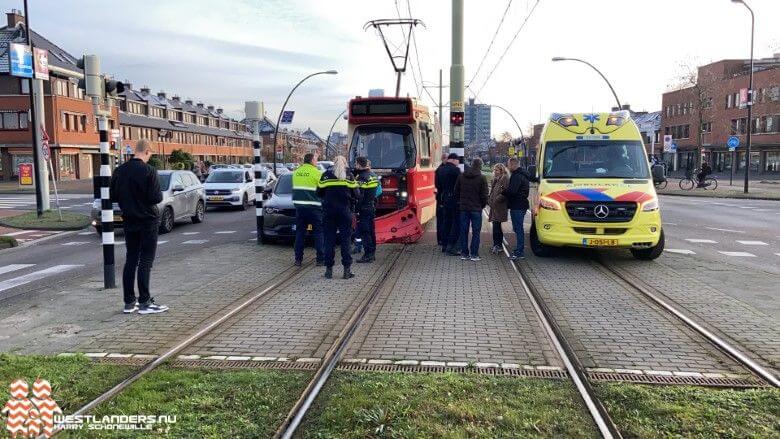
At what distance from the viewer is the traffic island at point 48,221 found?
17.8 metres

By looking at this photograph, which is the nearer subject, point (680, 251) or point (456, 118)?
point (680, 251)

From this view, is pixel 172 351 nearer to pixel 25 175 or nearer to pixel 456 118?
pixel 456 118

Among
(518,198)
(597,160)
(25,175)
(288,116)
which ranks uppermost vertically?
(288,116)

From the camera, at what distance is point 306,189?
10.0m

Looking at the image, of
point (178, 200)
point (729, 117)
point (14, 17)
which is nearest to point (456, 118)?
point (178, 200)

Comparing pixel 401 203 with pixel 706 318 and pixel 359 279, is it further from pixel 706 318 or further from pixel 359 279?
pixel 706 318

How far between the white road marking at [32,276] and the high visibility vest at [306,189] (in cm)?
455

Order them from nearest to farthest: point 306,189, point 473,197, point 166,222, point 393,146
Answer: point 306,189
point 473,197
point 393,146
point 166,222

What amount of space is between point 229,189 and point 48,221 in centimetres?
672

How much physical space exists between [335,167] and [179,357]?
458 centimetres

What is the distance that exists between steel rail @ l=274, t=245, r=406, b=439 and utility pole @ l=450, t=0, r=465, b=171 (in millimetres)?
7793

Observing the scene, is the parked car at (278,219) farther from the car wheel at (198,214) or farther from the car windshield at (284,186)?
the car wheel at (198,214)

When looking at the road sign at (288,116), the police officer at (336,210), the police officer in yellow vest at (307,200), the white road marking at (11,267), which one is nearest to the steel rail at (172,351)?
the police officer at (336,210)

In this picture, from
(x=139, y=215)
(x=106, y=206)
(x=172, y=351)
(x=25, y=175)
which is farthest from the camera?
(x=25, y=175)
